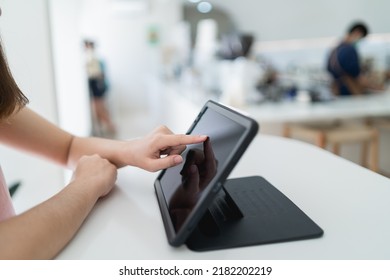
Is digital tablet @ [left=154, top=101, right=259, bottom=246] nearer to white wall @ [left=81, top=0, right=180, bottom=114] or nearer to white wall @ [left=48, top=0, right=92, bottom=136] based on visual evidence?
white wall @ [left=48, top=0, right=92, bottom=136]

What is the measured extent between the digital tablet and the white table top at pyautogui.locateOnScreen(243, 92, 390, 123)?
150 cm

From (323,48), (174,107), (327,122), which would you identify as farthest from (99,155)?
(323,48)

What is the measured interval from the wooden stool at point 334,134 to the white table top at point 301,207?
5.49ft

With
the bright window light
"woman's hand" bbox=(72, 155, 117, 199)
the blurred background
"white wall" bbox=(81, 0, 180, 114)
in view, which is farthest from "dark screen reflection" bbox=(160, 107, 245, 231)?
the bright window light

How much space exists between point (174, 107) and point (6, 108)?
2728mm

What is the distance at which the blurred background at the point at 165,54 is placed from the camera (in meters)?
1.53

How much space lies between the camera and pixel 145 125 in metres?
5.29

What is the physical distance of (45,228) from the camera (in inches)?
17.2

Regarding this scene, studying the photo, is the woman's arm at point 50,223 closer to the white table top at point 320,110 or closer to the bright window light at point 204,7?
the white table top at point 320,110

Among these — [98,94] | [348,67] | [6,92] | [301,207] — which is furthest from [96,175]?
[98,94]

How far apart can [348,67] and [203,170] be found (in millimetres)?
3081

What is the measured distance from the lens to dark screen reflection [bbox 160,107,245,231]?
44 cm

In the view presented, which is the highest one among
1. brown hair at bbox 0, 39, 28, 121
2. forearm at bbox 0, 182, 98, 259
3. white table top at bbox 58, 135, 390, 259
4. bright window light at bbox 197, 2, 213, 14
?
bright window light at bbox 197, 2, 213, 14

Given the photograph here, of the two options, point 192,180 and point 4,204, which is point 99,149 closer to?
point 4,204
